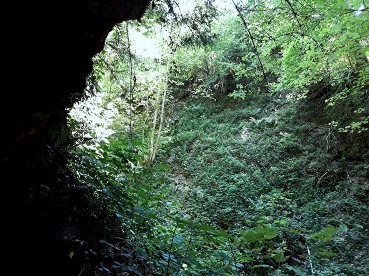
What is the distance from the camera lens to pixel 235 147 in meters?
9.79

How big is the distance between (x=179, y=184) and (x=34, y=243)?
6.90 meters

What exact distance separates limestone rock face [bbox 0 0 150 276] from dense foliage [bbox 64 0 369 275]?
0.30 m

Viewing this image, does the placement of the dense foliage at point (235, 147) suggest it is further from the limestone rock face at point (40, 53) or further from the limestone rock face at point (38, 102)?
the limestone rock face at point (40, 53)

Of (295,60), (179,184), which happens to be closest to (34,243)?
(295,60)

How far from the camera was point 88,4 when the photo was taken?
4.43 feet

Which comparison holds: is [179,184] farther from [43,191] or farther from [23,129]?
[23,129]

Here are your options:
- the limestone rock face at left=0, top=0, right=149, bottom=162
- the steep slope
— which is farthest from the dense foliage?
the limestone rock face at left=0, top=0, right=149, bottom=162

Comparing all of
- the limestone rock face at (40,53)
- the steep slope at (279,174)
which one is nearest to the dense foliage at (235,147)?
the steep slope at (279,174)

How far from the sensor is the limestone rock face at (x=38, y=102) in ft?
3.95

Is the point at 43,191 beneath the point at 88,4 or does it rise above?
beneath

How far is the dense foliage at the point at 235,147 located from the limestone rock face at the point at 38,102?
0.30 metres

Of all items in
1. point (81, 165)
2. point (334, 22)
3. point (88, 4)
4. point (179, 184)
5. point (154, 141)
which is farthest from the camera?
point (154, 141)

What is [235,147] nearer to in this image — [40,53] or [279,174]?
[279,174]

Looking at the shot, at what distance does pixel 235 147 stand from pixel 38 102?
8840mm
